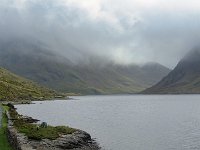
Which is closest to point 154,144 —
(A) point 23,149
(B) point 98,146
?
(B) point 98,146

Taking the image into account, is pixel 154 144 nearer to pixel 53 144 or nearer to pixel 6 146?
pixel 53 144

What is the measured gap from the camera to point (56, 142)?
68.7 meters

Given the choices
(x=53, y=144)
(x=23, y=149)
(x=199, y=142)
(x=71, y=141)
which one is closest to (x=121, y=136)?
(x=199, y=142)

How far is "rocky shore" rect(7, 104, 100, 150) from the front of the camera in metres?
57.6

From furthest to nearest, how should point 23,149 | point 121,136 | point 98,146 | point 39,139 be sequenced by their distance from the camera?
point 121,136 → point 98,146 → point 39,139 → point 23,149

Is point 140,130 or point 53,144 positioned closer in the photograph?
point 53,144

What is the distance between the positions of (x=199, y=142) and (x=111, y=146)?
2027 cm

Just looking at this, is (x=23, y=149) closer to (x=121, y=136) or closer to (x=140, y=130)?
(x=121, y=136)

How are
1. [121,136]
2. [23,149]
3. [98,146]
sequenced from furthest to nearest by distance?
[121,136]
[98,146]
[23,149]

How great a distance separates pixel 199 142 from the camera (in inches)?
3440

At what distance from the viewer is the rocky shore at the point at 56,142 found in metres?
57.6

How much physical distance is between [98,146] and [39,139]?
63.4 feet

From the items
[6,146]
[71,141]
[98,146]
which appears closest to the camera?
[6,146]

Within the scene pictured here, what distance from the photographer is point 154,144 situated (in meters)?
86.4
